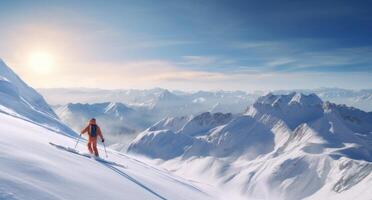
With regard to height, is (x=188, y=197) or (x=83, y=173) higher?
(x=83, y=173)

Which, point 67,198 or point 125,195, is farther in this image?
point 125,195

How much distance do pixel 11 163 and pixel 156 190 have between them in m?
9.83

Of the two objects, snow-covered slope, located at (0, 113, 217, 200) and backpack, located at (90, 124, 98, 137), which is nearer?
snow-covered slope, located at (0, 113, 217, 200)

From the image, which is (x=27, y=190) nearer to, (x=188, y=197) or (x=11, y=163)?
(x=11, y=163)

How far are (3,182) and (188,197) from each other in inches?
605

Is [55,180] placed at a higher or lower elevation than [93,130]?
lower

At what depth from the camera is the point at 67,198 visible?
11766 mm

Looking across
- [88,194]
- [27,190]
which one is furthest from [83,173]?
[27,190]

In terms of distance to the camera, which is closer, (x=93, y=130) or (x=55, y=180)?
(x=55, y=180)

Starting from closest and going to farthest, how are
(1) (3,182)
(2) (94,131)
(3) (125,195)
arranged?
(1) (3,182) → (3) (125,195) → (2) (94,131)

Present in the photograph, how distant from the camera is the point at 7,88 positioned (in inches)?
7018

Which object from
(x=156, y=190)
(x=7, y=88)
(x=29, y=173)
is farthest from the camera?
(x=7, y=88)

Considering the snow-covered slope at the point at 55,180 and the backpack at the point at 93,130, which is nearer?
the snow-covered slope at the point at 55,180

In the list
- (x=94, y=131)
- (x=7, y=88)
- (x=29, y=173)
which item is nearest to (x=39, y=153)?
(x=29, y=173)
